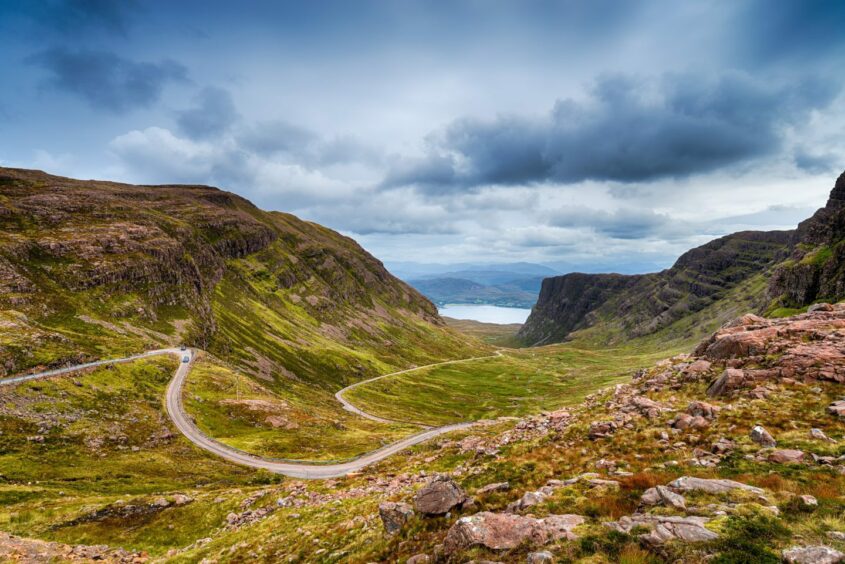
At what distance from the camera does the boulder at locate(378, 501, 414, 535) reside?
65.3 feet

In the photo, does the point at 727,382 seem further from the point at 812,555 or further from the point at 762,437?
the point at 812,555

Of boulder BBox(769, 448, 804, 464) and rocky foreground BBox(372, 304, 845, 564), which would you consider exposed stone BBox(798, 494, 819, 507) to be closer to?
rocky foreground BBox(372, 304, 845, 564)

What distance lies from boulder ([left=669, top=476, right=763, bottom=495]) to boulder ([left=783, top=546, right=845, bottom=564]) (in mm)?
5054

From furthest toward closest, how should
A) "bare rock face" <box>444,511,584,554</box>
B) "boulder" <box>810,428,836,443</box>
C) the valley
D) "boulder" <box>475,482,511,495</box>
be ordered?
"boulder" <box>475,482,511,495</box>, "boulder" <box>810,428,836,443</box>, the valley, "bare rock face" <box>444,511,584,554</box>

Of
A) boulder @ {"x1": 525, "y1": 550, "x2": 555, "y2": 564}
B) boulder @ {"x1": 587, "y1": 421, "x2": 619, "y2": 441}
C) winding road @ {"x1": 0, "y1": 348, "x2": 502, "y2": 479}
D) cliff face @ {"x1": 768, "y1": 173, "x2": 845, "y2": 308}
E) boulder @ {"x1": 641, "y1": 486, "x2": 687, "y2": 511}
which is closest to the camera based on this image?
boulder @ {"x1": 525, "y1": 550, "x2": 555, "y2": 564}

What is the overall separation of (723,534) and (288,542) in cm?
2604

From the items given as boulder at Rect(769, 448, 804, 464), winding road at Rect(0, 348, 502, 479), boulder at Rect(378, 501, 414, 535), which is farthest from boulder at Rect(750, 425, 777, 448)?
winding road at Rect(0, 348, 502, 479)

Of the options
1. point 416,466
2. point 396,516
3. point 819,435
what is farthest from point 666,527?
point 416,466

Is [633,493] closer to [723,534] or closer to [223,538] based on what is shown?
[723,534]

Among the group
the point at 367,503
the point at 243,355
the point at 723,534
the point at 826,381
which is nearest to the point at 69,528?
the point at 367,503

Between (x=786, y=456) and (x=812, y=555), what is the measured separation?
1112 centimetres

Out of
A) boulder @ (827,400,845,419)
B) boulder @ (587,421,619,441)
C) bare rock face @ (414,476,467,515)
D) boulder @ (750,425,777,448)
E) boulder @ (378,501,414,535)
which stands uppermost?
boulder @ (827,400,845,419)

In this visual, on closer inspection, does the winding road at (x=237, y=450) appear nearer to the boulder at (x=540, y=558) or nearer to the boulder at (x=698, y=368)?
the boulder at (x=698, y=368)

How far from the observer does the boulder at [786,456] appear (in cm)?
1802
